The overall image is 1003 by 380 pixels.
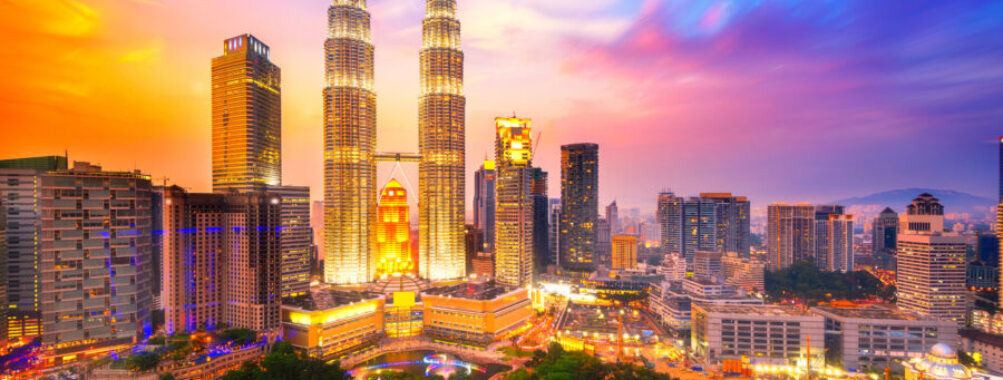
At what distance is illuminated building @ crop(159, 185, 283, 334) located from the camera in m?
43.3

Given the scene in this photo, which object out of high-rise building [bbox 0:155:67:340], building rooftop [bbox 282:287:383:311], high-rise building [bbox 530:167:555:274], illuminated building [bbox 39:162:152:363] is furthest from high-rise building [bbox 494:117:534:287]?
high-rise building [bbox 0:155:67:340]

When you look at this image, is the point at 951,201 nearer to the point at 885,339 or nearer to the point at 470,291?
the point at 885,339

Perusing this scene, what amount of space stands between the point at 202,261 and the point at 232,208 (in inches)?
219

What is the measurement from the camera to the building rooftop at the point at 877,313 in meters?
41.0

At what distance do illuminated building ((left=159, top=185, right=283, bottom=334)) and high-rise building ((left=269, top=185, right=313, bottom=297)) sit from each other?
993cm

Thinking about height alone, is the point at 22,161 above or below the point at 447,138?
below

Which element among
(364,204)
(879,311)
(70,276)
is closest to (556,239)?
(364,204)

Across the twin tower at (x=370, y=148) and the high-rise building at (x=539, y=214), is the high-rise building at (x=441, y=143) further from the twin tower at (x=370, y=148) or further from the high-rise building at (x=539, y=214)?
the high-rise building at (x=539, y=214)

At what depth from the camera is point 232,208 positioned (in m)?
45.2

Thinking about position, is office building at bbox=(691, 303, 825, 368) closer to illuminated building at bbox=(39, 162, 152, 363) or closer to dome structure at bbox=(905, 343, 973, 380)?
dome structure at bbox=(905, 343, 973, 380)

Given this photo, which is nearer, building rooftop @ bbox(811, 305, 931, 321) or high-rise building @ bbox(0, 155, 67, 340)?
building rooftop @ bbox(811, 305, 931, 321)

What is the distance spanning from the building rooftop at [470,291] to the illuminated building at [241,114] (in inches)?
967

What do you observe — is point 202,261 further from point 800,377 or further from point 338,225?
point 800,377

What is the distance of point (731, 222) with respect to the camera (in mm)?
101125
